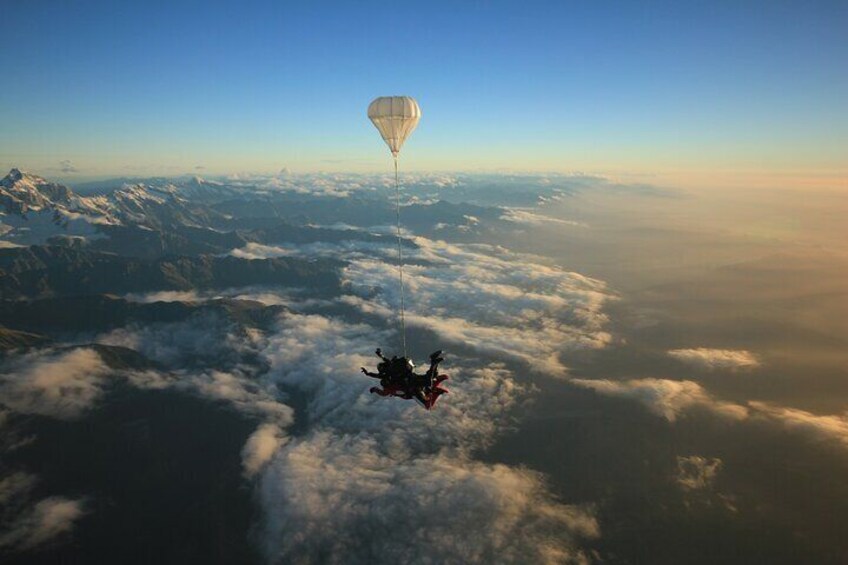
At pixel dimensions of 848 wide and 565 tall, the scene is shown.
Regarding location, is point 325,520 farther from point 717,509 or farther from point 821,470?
point 821,470

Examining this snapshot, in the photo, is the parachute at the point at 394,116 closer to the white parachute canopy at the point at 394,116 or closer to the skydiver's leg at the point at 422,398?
the white parachute canopy at the point at 394,116

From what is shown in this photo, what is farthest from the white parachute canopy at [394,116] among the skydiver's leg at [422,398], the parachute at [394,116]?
the skydiver's leg at [422,398]

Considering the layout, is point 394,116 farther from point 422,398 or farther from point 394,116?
point 422,398

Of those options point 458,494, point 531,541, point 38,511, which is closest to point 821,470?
point 531,541

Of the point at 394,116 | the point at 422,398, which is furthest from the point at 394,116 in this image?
the point at 422,398

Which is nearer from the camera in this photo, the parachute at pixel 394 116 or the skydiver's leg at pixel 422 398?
the skydiver's leg at pixel 422 398

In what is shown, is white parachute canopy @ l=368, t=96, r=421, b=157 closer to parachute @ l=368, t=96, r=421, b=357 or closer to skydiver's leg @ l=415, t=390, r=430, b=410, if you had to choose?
parachute @ l=368, t=96, r=421, b=357

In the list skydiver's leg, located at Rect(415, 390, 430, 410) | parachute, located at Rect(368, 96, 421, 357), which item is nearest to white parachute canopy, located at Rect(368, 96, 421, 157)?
parachute, located at Rect(368, 96, 421, 357)

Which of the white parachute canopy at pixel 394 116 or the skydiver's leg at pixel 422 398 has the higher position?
the white parachute canopy at pixel 394 116
